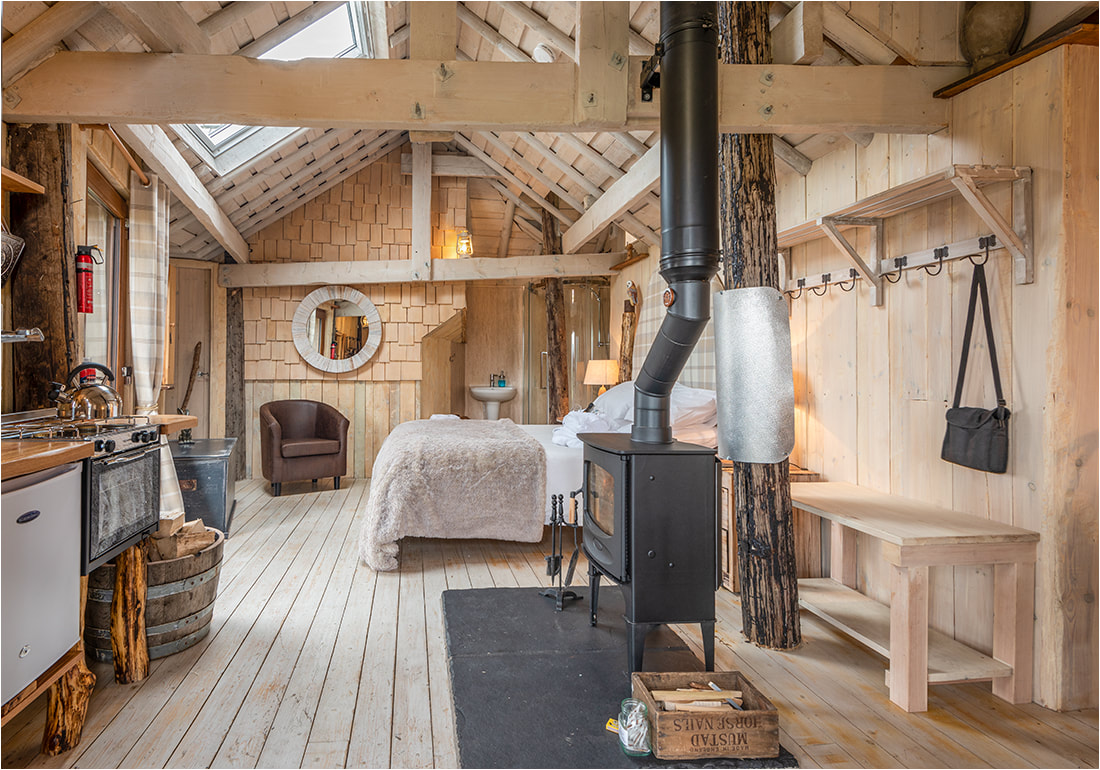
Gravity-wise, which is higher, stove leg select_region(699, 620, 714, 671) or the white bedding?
the white bedding

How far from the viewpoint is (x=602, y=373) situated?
22.2 feet

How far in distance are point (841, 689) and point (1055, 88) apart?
2.24m

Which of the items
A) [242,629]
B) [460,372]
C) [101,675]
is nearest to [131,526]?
[101,675]

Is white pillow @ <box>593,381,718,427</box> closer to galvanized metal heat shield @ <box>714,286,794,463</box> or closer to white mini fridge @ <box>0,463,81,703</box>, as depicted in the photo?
galvanized metal heat shield @ <box>714,286,794,463</box>

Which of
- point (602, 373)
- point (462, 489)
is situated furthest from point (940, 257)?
point (602, 373)

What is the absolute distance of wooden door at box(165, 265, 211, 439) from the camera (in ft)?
22.8

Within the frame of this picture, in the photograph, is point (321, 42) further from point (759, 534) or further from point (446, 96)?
point (759, 534)

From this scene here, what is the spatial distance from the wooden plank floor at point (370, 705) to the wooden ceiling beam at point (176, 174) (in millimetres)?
2430

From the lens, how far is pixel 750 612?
3.01 meters

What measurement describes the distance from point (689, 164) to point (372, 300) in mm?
5726

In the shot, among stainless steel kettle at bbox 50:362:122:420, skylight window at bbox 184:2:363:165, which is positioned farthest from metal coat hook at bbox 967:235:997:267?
skylight window at bbox 184:2:363:165

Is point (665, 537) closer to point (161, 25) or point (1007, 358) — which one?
point (1007, 358)

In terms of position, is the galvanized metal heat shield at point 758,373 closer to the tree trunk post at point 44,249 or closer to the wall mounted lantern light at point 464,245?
the tree trunk post at point 44,249

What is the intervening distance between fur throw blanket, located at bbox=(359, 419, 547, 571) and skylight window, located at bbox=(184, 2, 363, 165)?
248 cm
